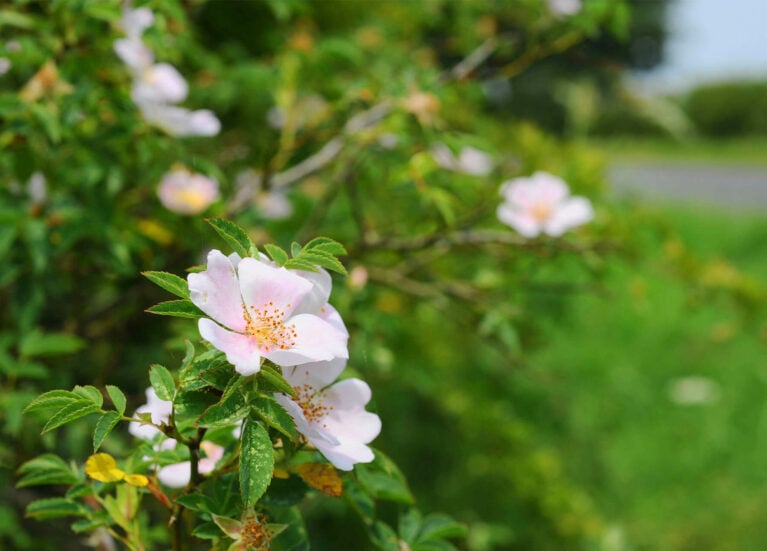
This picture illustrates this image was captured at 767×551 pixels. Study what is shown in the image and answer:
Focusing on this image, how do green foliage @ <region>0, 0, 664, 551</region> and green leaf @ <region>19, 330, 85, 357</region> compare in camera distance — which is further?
green leaf @ <region>19, 330, 85, 357</region>

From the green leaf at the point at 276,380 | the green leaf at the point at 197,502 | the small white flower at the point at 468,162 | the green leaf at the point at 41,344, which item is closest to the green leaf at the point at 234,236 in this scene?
the green leaf at the point at 276,380

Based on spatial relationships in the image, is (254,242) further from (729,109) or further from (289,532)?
(729,109)

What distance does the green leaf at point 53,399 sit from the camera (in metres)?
0.67

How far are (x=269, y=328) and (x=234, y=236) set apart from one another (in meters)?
0.08

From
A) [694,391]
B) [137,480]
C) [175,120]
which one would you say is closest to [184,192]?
[175,120]

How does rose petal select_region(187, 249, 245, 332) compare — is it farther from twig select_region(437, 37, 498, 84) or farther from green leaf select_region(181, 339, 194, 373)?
twig select_region(437, 37, 498, 84)

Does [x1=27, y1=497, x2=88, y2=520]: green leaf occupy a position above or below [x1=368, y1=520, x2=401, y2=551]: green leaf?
below

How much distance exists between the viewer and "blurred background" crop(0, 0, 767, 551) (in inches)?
53.7

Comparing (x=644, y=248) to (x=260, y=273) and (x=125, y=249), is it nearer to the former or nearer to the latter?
(x=125, y=249)

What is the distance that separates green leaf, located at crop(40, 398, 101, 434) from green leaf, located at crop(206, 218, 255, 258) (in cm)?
17

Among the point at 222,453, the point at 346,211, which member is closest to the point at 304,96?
the point at 346,211

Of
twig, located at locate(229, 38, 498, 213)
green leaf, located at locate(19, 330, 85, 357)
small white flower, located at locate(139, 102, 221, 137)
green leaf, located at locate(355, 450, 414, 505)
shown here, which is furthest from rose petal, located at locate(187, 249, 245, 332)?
twig, located at locate(229, 38, 498, 213)

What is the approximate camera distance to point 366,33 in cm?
246

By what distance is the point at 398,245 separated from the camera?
1.59 m
